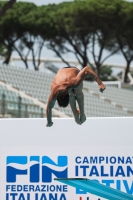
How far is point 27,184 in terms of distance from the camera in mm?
7031

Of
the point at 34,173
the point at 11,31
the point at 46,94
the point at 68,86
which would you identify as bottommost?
the point at 34,173

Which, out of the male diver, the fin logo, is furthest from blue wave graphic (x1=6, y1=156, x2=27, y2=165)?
the male diver

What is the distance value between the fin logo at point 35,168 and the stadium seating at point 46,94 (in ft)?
53.8

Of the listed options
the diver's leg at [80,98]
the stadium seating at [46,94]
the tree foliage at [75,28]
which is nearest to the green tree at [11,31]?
the tree foliage at [75,28]

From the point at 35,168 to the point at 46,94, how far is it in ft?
66.5

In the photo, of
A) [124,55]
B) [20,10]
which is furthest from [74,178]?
[20,10]

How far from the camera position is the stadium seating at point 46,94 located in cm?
2600

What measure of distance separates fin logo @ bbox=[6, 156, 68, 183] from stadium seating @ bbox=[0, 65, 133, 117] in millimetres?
16411

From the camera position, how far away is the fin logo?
6961mm

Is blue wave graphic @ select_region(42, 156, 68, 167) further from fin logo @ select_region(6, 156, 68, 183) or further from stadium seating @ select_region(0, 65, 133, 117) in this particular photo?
stadium seating @ select_region(0, 65, 133, 117)

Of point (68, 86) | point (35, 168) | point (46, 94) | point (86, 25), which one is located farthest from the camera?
point (86, 25)

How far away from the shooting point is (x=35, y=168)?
23.1 ft

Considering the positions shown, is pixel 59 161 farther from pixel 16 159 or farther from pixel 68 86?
pixel 68 86

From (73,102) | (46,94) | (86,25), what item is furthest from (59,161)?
(86,25)
